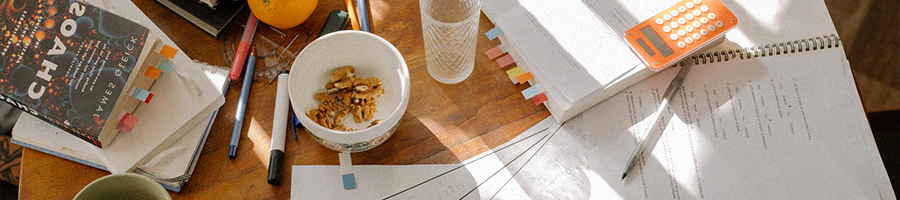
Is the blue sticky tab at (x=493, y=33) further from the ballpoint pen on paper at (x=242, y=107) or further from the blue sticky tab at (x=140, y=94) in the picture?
the blue sticky tab at (x=140, y=94)

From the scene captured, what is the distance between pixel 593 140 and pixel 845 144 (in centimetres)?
31

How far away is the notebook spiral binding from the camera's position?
80 centimetres

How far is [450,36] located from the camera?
0.72 meters

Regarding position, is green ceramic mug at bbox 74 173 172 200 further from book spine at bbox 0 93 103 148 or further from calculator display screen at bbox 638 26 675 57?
calculator display screen at bbox 638 26 675 57

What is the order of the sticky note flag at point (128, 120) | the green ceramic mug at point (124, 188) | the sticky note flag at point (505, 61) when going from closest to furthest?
the green ceramic mug at point (124, 188) → the sticky note flag at point (128, 120) → the sticky note flag at point (505, 61)

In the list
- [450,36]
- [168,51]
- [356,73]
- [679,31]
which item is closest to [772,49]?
[679,31]

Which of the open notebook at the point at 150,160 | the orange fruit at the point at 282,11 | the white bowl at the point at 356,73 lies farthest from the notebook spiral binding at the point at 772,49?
the open notebook at the point at 150,160

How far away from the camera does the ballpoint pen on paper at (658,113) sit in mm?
723

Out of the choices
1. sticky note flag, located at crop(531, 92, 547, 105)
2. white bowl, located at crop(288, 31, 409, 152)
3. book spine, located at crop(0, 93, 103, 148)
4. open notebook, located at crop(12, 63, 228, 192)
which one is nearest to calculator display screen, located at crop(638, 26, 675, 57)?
sticky note flag, located at crop(531, 92, 547, 105)

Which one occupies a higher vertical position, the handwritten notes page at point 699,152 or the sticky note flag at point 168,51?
the sticky note flag at point 168,51

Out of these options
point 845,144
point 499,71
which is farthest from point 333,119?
point 845,144

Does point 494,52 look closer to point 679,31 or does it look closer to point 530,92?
point 530,92

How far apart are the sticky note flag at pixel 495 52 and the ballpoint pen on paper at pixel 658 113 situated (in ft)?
0.70

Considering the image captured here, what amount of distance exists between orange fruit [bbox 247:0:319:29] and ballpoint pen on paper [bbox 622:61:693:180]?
17.8 inches
